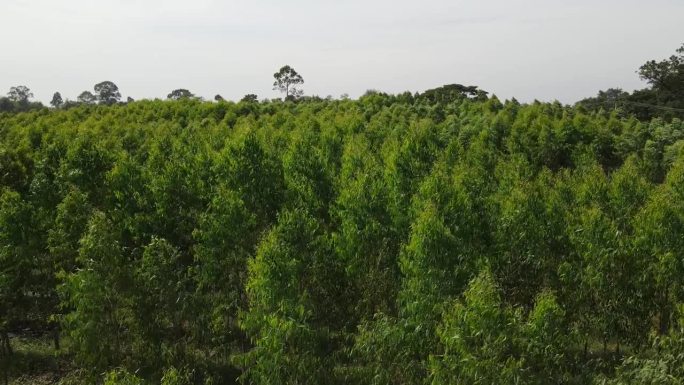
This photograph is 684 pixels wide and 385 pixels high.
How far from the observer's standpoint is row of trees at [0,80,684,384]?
11867 millimetres

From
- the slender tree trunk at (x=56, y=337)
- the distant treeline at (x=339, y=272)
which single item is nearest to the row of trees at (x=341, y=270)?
the distant treeline at (x=339, y=272)

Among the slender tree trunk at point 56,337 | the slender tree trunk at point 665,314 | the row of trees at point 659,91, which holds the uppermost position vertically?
the row of trees at point 659,91

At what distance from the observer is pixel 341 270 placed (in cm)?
1576

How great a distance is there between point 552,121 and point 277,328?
95.1 feet

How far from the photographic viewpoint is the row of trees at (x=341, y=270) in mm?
11867

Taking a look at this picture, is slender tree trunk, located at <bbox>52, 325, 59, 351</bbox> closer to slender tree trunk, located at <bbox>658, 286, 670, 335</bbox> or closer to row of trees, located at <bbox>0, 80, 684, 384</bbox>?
row of trees, located at <bbox>0, 80, 684, 384</bbox>

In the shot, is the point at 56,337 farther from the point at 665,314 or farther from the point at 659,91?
the point at 659,91

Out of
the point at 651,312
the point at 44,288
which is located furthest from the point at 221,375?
the point at 651,312

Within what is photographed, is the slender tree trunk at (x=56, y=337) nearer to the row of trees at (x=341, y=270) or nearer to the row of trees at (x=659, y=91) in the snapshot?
the row of trees at (x=341, y=270)

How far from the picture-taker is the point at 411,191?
18484 millimetres

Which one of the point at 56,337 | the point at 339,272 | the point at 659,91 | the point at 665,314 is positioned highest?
the point at 659,91

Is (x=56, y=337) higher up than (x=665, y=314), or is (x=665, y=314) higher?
(x=665, y=314)

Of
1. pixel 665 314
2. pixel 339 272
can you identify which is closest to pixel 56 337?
pixel 339 272

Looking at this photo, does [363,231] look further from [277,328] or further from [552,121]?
[552,121]
